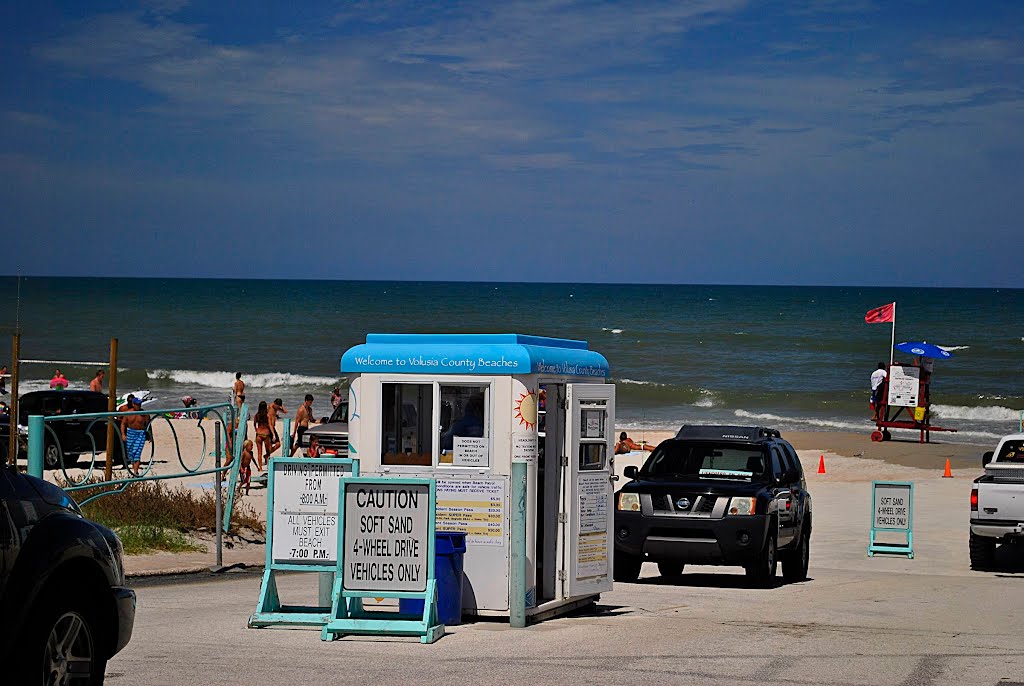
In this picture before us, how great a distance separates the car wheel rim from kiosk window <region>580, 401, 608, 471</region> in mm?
5497

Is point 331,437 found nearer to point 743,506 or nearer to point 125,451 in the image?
point 125,451

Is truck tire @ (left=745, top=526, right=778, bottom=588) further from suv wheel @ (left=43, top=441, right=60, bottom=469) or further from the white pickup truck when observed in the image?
suv wheel @ (left=43, top=441, right=60, bottom=469)

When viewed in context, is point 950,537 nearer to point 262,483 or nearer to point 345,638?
point 262,483

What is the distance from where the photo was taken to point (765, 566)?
564 inches

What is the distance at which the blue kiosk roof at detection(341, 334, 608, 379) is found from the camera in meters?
10.5

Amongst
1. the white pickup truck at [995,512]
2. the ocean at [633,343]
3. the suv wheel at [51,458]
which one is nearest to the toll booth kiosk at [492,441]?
the white pickup truck at [995,512]

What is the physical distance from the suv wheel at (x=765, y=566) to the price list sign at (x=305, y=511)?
554 cm

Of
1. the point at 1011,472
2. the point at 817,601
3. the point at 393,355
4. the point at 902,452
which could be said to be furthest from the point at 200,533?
the point at 902,452

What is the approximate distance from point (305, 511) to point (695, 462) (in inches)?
255

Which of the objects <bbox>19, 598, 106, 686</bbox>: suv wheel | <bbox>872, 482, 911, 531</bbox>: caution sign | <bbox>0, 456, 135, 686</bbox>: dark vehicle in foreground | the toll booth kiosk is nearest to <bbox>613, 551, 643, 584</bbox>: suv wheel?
the toll booth kiosk

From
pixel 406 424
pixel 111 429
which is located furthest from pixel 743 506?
pixel 111 429

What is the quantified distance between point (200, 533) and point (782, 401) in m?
45.1

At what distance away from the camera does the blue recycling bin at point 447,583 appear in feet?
33.6

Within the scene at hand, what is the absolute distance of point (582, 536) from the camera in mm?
11227
